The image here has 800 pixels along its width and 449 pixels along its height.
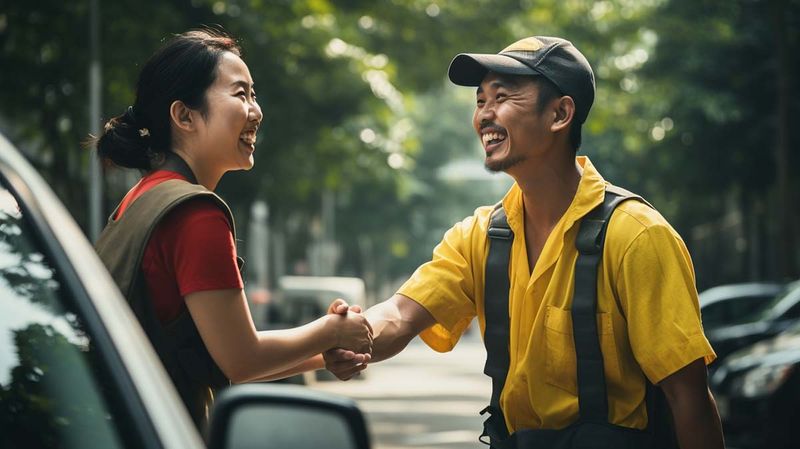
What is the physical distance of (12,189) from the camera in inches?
76.0

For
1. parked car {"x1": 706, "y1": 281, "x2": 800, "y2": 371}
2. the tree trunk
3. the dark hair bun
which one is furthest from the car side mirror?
the tree trunk

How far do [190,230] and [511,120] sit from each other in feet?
3.31

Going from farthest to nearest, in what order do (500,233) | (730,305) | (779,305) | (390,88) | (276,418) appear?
(390,88)
(730,305)
(779,305)
(500,233)
(276,418)

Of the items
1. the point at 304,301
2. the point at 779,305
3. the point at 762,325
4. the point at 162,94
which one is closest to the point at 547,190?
the point at 162,94

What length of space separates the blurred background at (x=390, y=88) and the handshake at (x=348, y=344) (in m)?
12.5

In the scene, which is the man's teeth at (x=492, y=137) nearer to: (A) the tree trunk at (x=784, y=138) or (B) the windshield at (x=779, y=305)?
(B) the windshield at (x=779, y=305)

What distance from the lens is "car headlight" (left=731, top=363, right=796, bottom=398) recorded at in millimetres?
10188

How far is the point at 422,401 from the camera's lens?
19.7m

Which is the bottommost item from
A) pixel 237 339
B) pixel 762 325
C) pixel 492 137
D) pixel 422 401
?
pixel 422 401

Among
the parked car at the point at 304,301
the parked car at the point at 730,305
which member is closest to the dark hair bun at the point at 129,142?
the parked car at the point at 730,305

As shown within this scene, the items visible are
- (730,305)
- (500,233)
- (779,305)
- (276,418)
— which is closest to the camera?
(276,418)

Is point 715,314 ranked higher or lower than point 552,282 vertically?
lower

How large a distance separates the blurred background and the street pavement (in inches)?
95.0

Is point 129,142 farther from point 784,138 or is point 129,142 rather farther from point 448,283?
point 784,138
